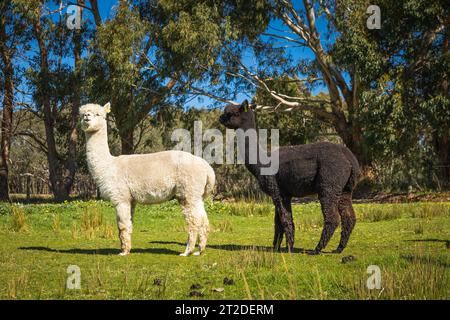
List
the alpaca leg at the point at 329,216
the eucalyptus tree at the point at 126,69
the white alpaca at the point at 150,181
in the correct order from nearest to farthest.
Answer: the alpaca leg at the point at 329,216
the white alpaca at the point at 150,181
the eucalyptus tree at the point at 126,69

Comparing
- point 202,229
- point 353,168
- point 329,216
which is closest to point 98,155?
point 202,229

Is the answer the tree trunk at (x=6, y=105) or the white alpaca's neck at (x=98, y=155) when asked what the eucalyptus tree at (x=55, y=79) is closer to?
the tree trunk at (x=6, y=105)

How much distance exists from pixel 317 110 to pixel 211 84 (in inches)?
209

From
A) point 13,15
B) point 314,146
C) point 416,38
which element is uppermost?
point 13,15

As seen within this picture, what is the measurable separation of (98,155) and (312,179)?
10.5 ft

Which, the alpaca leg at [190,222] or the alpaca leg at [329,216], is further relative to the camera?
the alpaca leg at [190,222]

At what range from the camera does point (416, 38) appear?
23688 mm

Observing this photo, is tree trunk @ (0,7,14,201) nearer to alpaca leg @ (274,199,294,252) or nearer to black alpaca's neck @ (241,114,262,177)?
black alpaca's neck @ (241,114,262,177)

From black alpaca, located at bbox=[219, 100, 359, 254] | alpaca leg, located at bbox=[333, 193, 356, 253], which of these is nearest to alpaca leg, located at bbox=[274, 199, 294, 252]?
black alpaca, located at bbox=[219, 100, 359, 254]

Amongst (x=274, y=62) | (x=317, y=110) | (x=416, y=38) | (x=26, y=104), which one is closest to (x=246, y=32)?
(x=274, y=62)

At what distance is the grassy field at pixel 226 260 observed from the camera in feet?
18.0

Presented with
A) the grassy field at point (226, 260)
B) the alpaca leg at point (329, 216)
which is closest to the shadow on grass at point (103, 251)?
the grassy field at point (226, 260)

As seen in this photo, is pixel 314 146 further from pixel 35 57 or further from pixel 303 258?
pixel 35 57
